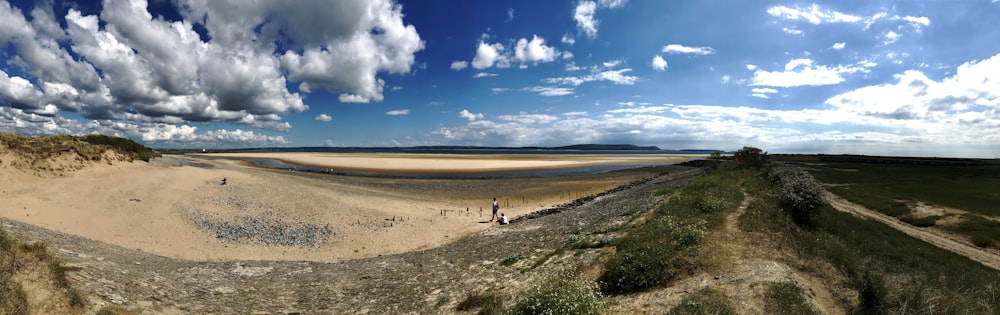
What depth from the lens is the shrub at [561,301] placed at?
7.92 m

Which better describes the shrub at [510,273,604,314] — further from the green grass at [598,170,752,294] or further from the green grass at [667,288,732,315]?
the green grass at [598,170,752,294]

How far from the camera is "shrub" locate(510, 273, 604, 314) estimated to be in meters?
7.92

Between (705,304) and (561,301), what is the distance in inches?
130

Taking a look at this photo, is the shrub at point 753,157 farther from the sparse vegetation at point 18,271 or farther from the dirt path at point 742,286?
the sparse vegetation at point 18,271

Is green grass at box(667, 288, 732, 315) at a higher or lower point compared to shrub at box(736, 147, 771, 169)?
lower

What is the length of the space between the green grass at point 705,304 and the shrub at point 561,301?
176 centimetres

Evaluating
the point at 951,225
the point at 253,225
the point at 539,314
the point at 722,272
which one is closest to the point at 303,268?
the point at 253,225

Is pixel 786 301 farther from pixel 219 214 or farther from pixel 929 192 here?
pixel 929 192

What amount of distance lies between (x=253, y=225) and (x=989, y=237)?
152ft

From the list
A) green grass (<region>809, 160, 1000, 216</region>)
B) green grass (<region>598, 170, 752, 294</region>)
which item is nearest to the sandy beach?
green grass (<region>598, 170, 752, 294</region>)

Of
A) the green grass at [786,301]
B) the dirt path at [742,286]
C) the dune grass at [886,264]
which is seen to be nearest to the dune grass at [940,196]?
the dune grass at [886,264]

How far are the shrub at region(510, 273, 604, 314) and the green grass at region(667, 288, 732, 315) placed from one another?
176 centimetres

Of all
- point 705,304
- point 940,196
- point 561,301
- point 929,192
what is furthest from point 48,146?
point 929,192

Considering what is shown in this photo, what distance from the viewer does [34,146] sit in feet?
90.9
